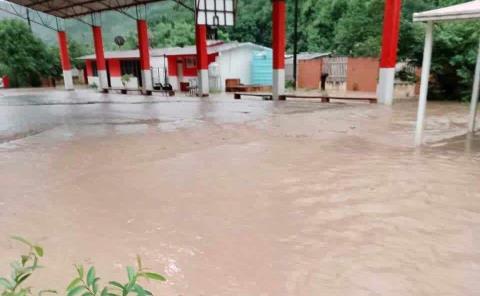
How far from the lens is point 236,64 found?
2717 centimetres

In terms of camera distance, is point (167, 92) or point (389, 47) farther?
point (167, 92)

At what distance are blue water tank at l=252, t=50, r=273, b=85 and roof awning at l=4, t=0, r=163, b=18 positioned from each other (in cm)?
889

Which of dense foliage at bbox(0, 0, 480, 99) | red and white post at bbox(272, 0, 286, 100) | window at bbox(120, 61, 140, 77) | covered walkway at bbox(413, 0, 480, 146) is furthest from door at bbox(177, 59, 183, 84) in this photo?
covered walkway at bbox(413, 0, 480, 146)

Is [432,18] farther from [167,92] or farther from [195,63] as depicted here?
[195,63]

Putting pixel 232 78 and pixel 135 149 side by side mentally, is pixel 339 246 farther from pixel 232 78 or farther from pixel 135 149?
pixel 232 78

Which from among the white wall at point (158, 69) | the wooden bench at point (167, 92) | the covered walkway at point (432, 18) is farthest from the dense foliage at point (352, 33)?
the covered walkway at point (432, 18)

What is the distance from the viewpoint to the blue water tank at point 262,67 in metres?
27.9

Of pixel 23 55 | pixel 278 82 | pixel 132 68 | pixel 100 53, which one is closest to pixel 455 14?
pixel 278 82

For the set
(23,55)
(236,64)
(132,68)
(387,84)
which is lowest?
(387,84)

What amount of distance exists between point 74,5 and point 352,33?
18414mm

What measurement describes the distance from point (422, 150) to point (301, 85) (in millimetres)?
19400

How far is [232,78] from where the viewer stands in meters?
27.0

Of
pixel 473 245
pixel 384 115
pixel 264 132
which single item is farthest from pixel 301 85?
pixel 473 245

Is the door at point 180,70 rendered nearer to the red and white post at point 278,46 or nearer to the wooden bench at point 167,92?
the wooden bench at point 167,92
